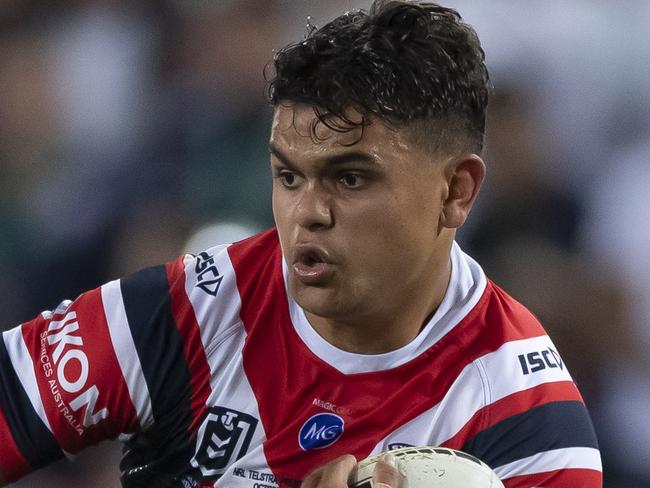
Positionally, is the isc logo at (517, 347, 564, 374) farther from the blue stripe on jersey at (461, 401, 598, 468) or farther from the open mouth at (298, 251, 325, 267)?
the open mouth at (298, 251, 325, 267)

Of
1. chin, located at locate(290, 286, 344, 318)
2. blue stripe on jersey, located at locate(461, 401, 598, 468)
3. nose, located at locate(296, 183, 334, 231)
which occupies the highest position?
nose, located at locate(296, 183, 334, 231)

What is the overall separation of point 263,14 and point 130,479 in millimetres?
2237

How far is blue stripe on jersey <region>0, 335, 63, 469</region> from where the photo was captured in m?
2.11

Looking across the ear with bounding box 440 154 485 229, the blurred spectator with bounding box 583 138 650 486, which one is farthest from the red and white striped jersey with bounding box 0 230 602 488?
the blurred spectator with bounding box 583 138 650 486

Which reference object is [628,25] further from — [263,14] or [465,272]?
[465,272]

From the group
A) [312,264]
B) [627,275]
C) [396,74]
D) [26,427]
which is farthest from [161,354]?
[627,275]

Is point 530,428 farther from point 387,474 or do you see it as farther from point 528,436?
point 387,474

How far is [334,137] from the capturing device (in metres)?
1.86

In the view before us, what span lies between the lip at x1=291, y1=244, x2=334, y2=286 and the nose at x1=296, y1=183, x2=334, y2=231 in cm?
4

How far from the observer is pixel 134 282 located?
217 centimetres

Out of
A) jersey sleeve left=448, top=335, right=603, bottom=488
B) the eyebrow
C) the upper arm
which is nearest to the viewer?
the eyebrow

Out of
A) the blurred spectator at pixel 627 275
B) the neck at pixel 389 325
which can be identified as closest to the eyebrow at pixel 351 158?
the neck at pixel 389 325

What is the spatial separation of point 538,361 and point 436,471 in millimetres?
505

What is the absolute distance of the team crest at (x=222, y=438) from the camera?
212 cm
